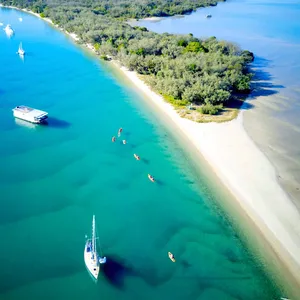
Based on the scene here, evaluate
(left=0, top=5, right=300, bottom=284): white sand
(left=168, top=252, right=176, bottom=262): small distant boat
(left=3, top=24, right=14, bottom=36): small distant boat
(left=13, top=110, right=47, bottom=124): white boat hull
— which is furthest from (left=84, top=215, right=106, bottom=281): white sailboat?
(left=3, top=24, right=14, bottom=36): small distant boat

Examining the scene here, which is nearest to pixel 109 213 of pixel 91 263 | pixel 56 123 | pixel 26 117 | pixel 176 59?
pixel 91 263

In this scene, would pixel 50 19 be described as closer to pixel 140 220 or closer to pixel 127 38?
pixel 127 38

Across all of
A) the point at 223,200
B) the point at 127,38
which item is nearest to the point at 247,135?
the point at 223,200

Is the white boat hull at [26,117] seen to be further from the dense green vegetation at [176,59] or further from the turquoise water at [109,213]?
the dense green vegetation at [176,59]

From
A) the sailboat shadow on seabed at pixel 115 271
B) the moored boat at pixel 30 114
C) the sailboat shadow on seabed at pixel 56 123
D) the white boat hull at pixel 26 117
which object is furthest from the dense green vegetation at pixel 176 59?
the sailboat shadow on seabed at pixel 115 271

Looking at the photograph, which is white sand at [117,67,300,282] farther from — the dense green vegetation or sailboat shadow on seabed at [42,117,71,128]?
sailboat shadow on seabed at [42,117,71,128]
